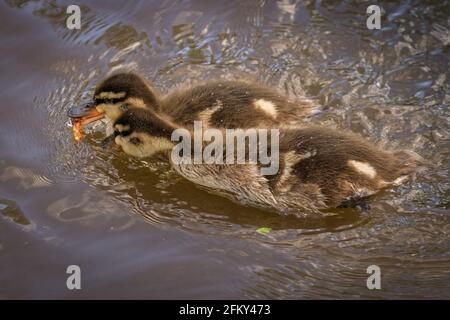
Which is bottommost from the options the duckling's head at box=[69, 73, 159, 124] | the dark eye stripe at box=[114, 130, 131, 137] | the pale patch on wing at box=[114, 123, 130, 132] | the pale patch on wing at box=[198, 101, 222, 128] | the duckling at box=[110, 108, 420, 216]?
the duckling at box=[110, 108, 420, 216]

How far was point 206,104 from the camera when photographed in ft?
10.9

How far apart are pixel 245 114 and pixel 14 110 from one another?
3.89 feet

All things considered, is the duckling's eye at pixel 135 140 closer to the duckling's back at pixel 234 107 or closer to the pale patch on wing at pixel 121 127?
the pale patch on wing at pixel 121 127

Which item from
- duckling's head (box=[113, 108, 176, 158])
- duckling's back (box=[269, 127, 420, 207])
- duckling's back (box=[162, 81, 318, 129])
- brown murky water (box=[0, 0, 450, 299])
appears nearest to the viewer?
brown murky water (box=[0, 0, 450, 299])

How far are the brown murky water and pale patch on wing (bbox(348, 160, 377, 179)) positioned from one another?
122 millimetres

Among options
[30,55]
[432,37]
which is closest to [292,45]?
[432,37]

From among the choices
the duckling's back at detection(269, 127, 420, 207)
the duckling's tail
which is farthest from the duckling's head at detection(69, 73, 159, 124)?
the duckling's tail

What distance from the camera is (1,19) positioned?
13.7 ft

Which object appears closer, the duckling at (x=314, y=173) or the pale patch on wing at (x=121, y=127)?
the duckling at (x=314, y=173)

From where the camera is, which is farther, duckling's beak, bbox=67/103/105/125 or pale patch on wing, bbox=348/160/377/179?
duckling's beak, bbox=67/103/105/125

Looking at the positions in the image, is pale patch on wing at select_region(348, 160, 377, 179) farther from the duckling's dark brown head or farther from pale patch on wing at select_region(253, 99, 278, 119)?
the duckling's dark brown head

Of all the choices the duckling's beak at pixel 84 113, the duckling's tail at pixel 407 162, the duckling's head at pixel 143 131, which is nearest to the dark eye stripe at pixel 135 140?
the duckling's head at pixel 143 131

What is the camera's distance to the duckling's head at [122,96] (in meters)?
3.30

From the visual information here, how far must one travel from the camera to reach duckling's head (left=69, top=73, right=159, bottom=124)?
3303 millimetres
